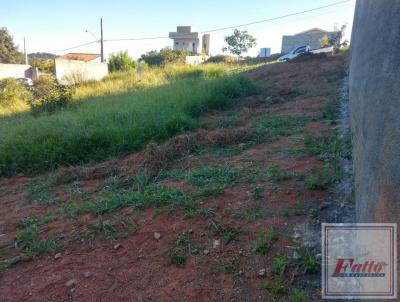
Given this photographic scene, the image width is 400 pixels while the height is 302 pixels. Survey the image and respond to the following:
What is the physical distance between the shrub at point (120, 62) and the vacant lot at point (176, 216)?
18433 millimetres

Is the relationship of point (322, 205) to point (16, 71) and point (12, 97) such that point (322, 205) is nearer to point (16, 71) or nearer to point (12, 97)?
point (12, 97)

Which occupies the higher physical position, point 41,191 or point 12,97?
point 12,97

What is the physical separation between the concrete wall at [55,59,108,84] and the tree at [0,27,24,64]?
748 inches

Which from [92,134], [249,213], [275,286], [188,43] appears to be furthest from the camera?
[188,43]

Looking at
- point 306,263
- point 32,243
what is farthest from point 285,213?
point 32,243

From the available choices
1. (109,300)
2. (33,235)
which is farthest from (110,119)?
(109,300)

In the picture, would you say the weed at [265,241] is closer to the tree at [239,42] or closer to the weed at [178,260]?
the weed at [178,260]

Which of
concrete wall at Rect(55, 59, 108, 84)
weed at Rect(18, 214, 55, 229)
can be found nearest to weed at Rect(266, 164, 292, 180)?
weed at Rect(18, 214, 55, 229)

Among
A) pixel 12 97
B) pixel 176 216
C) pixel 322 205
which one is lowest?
pixel 176 216

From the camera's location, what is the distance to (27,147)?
5.19 m

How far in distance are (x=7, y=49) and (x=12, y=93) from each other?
978 inches

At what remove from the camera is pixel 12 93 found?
500 inches

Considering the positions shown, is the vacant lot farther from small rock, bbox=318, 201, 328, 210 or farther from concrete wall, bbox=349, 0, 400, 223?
concrete wall, bbox=349, 0, 400, 223

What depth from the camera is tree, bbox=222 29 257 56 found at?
4519cm
